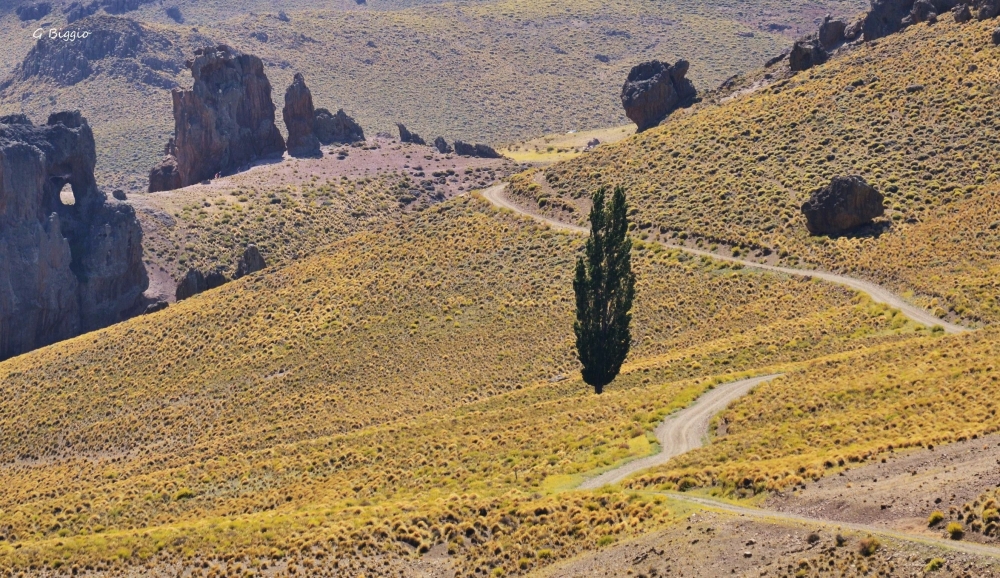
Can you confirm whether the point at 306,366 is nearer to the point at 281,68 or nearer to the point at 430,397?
the point at 430,397

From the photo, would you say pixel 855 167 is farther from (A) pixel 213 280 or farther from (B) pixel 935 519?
(B) pixel 935 519

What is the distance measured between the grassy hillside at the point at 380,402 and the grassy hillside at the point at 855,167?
12.6 ft

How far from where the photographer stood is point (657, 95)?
101875 millimetres

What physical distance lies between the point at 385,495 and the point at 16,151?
57.8m

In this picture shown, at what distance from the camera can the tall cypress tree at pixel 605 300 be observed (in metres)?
53.8

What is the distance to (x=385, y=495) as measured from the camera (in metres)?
43.0

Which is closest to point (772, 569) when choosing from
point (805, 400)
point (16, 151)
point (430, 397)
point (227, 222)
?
point (805, 400)

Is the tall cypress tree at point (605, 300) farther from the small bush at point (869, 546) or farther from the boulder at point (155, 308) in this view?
the boulder at point (155, 308)

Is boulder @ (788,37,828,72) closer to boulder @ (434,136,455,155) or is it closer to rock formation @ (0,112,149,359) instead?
boulder @ (434,136,455,155)

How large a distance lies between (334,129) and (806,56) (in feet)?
162

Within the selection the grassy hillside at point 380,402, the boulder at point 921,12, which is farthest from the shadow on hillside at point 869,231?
the boulder at point 921,12

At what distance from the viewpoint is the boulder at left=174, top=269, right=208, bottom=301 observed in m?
87.2

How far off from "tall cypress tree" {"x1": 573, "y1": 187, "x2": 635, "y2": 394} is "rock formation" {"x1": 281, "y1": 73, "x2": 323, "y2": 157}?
230 feet

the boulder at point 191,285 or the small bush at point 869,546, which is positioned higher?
the small bush at point 869,546
